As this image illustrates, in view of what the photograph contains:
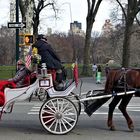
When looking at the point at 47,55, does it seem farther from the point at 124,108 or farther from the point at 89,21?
the point at 89,21

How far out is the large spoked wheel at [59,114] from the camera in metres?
8.71

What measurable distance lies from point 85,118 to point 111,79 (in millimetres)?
2230

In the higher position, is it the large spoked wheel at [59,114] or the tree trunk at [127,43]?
the tree trunk at [127,43]

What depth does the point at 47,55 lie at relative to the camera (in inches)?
355

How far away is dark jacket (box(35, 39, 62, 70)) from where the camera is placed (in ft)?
29.6

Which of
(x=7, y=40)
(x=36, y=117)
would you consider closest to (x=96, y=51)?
(x=7, y=40)

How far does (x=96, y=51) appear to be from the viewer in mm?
99188

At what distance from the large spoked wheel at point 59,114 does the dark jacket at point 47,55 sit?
76 cm

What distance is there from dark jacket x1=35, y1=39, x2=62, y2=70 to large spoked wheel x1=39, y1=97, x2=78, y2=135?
0.76 m

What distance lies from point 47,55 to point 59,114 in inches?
50.6

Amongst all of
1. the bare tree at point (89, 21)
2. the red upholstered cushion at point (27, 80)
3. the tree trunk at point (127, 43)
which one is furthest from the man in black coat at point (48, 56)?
the bare tree at point (89, 21)

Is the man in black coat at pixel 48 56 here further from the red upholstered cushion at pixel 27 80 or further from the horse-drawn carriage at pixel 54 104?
Result: the red upholstered cushion at pixel 27 80

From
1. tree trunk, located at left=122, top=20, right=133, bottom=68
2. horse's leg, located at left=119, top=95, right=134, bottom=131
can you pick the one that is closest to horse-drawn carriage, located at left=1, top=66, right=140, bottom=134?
horse's leg, located at left=119, top=95, right=134, bottom=131

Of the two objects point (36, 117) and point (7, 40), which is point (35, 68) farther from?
point (7, 40)
